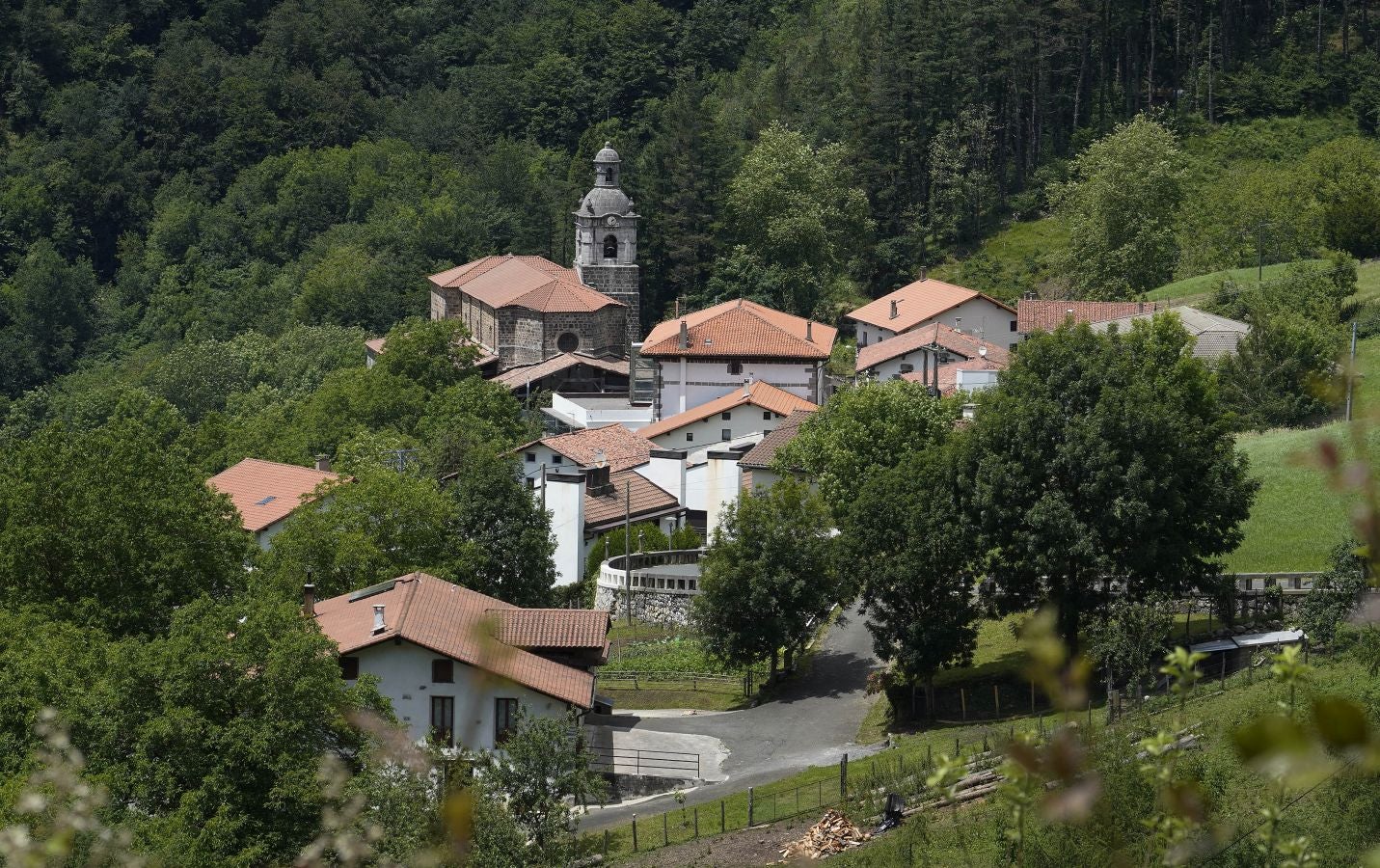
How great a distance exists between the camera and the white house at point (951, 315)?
65375 millimetres

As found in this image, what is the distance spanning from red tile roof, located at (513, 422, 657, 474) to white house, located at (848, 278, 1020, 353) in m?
12.8

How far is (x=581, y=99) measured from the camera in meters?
106

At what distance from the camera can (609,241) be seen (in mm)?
75938

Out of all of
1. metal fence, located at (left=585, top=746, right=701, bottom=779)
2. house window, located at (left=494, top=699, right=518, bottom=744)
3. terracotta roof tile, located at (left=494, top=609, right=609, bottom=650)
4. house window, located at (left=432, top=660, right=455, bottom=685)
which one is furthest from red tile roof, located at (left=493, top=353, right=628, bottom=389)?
metal fence, located at (left=585, top=746, right=701, bottom=779)

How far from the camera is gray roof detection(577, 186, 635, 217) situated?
7550 cm

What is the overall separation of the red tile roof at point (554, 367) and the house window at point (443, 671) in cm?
3457

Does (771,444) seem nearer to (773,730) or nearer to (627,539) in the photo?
(627,539)

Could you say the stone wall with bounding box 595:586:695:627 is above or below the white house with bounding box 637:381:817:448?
below

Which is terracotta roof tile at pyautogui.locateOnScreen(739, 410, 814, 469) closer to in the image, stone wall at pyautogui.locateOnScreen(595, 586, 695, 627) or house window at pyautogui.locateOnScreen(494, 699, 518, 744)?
stone wall at pyautogui.locateOnScreen(595, 586, 695, 627)

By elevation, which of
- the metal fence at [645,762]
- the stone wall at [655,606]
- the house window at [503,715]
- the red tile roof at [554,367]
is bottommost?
the metal fence at [645,762]

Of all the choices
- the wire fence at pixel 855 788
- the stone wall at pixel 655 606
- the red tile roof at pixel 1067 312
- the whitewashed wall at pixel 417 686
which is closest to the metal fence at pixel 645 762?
the whitewashed wall at pixel 417 686

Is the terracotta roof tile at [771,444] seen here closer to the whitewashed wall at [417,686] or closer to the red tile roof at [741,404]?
the red tile roof at [741,404]

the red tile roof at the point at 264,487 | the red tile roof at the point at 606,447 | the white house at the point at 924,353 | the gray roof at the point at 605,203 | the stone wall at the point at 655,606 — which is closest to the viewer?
the stone wall at the point at 655,606

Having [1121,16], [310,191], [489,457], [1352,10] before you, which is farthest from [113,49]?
[489,457]
